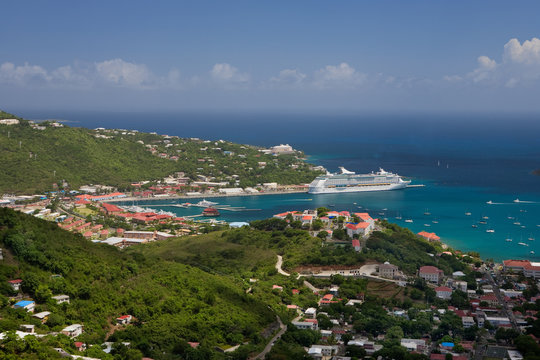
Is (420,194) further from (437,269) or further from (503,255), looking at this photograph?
(437,269)

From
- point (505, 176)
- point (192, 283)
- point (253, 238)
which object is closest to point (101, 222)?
point (253, 238)

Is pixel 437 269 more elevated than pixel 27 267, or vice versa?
pixel 27 267

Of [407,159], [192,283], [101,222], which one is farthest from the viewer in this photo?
[407,159]

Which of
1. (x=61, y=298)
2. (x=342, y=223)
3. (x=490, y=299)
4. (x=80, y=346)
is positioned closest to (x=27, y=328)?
(x=80, y=346)

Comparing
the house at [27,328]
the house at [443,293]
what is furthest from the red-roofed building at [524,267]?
the house at [27,328]

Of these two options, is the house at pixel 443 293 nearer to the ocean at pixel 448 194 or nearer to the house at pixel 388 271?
the house at pixel 388 271

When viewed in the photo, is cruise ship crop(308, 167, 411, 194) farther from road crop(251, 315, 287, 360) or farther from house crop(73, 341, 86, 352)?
house crop(73, 341, 86, 352)

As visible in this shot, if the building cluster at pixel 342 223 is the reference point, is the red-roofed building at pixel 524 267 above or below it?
below

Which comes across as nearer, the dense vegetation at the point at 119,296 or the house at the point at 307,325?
the dense vegetation at the point at 119,296
